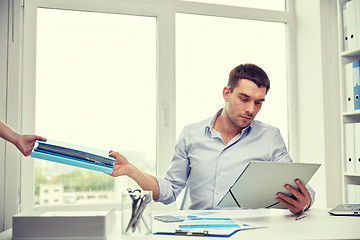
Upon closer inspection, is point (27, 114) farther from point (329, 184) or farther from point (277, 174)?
point (329, 184)

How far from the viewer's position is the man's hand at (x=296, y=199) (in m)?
1.47

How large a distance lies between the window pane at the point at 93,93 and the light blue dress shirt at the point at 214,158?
59 cm

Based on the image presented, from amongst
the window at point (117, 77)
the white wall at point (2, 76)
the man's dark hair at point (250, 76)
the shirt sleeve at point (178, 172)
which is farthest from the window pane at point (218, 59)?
the white wall at point (2, 76)

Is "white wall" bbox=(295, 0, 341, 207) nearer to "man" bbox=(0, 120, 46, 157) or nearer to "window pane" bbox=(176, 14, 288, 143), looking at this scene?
"window pane" bbox=(176, 14, 288, 143)

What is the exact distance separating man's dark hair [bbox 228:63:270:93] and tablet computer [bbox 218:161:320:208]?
0.63 metres

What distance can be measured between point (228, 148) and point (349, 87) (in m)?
0.93

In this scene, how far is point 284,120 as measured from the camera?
9.58ft

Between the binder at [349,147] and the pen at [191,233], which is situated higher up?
the binder at [349,147]

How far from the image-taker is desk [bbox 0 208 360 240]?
109 cm

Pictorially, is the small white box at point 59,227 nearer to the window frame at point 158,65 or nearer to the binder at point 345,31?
the window frame at point 158,65

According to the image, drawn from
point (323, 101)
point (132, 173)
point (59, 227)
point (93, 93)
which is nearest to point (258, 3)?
point (323, 101)

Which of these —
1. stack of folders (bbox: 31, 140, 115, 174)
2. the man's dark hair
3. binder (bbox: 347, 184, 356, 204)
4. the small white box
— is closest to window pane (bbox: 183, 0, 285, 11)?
the man's dark hair

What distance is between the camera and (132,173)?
1.72 metres

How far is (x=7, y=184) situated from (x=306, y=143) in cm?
195
